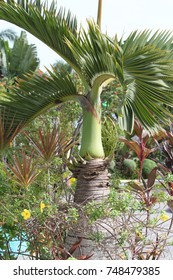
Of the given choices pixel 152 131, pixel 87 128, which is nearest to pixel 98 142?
pixel 87 128

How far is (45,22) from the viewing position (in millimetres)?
4738

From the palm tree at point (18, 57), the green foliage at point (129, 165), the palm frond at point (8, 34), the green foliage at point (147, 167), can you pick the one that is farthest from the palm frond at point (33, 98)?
the palm frond at point (8, 34)

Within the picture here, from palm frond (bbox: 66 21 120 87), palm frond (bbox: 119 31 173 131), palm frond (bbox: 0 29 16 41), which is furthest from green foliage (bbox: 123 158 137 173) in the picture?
palm frond (bbox: 0 29 16 41)

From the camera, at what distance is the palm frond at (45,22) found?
185 inches

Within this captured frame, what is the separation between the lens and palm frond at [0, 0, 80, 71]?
4.71 metres

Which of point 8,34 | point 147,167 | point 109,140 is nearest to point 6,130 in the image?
point 109,140

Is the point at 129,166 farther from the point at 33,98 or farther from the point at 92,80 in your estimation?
the point at 92,80

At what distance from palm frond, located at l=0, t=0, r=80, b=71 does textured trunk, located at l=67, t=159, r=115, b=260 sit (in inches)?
38.6

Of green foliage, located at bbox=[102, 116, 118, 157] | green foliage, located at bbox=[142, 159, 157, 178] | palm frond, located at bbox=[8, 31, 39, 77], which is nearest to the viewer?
green foliage, located at bbox=[102, 116, 118, 157]

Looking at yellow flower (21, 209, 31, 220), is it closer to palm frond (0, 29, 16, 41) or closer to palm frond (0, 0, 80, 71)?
palm frond (0, 0, 80, 71)

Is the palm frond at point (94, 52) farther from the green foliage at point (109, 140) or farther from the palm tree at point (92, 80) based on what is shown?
the green foliage at point (109, 140)

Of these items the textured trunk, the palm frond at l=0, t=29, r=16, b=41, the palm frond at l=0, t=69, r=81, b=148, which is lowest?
the textured trunk

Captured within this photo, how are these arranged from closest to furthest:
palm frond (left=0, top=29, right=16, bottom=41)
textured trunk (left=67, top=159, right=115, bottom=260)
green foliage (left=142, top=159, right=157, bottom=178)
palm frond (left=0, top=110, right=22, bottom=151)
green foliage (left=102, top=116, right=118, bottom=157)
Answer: textured trunk (left=67, top=159, right=115, bottom=260) < palm frond (left=0, top=110, right=22, bottom=151) < green foliage (left=102, top=116, right=118, bottom=157) < green foliage (left=142, top=159, right=157, bottom=178) < palm frond (left=0, top=29, right=16, bottom=41)
